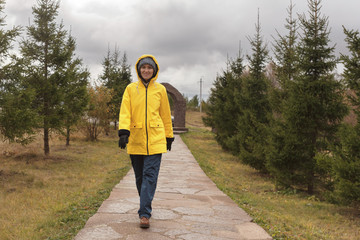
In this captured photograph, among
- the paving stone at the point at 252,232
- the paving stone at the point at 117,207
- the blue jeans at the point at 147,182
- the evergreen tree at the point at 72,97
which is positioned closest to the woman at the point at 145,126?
the blue jeans at the point at 147,182

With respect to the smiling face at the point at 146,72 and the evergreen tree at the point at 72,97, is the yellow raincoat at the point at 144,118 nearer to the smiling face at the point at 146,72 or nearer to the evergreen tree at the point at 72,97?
the smiling face at the point at 146,72

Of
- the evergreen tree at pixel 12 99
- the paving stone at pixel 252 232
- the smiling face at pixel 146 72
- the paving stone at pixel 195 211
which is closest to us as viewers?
the paving stone at pixel 252 232

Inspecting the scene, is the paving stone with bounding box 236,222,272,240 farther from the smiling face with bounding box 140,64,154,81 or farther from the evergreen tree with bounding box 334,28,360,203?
the evergreen tree with bounding box 334,28,360,203

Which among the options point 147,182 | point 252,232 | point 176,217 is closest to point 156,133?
point 147,182

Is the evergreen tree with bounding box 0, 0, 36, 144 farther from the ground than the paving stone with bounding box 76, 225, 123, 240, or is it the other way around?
the evergreen tree with bounding box 0, 0, 36, 144

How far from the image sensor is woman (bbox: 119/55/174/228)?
395cm

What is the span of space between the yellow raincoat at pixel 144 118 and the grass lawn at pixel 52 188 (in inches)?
49.2

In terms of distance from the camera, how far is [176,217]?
450 cm

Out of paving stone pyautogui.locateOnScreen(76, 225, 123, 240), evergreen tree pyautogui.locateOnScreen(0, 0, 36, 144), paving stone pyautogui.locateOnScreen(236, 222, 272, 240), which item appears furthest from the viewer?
evergreen tree pyautogui.locateOnScreen(0, 0, 36, 144)

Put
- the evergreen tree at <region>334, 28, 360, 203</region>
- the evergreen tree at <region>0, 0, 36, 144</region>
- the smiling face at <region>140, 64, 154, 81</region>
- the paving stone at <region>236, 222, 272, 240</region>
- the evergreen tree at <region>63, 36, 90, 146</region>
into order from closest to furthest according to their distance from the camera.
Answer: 1. the paving stone at <region>236, 222, 272, 240</region>
2. the smiling face at <region>140, 64, 154, 81</region>
3. the evergreen tree at <region>334, 28, 360, 203</region>
4. the evergreen tree at <region>0, 0, 36, 144</region>
5. the evergreen tree at <region>63, 36, 90, 146</region>

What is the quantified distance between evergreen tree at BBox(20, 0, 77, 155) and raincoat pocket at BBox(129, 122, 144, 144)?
8790 millimetres

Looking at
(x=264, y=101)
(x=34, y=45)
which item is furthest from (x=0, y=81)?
(x=264, y=101)

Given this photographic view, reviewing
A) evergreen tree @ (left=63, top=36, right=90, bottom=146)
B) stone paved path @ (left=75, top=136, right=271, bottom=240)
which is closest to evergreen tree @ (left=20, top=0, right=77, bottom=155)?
evergreen tree @ (left=63, top=36, right=90, bottom=146)

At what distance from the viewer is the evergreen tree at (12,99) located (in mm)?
8773
